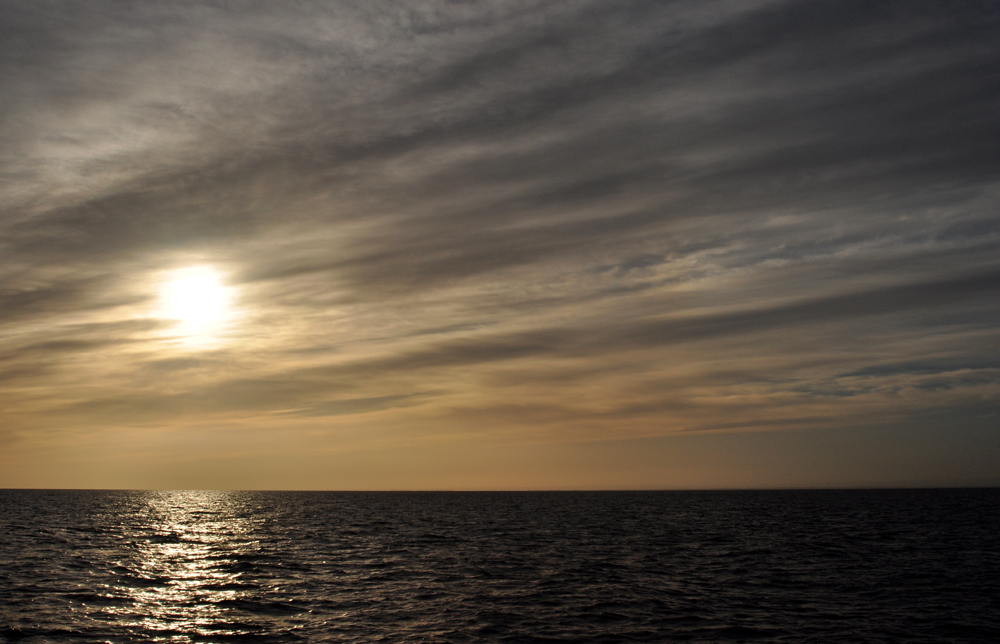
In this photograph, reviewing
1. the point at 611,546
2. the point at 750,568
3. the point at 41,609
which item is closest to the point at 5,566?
the point at 41,609

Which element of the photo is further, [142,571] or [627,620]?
[142,571]

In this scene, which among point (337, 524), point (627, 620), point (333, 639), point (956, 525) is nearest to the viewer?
point (333, 639)

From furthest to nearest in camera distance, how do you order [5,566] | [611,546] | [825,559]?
[611,546] → [825,559] → [5,566]

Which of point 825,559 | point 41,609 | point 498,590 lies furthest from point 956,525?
point 41,609

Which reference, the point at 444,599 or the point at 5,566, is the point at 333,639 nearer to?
the point at 444,599

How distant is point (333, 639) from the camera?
86.1 feet

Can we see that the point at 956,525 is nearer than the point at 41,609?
No

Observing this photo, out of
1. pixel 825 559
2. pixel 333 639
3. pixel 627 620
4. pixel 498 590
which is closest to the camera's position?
pixel 333 639

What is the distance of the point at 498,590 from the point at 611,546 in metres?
25.5

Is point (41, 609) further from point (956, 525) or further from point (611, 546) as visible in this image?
point (956, 525)

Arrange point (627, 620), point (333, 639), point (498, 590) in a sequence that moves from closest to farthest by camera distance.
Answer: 1. point (333, 639)
2. point (627, 620)
3. point (498, 590)

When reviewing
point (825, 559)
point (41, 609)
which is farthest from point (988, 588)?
point (41, 609)

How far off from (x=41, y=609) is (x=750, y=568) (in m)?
41.5

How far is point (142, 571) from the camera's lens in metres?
44.2
